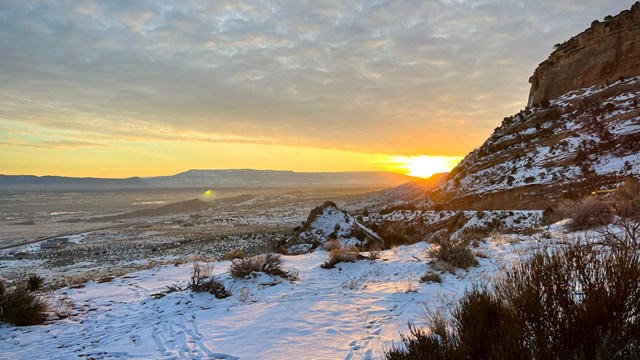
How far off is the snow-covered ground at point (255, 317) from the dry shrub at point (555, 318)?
194 cm

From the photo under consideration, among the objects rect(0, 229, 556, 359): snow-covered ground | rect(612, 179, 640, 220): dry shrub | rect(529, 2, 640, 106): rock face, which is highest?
rect(529, 2, 640, 106): rock face

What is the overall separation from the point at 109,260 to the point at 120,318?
22.1 m

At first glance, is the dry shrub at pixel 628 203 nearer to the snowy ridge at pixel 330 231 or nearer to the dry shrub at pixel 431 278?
the dry shrub at pixel 431 278

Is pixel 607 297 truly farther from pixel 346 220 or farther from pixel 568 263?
pixel 346 220

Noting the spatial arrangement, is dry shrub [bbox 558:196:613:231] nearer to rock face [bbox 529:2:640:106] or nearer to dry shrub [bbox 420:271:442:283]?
dry shrub [bbox 420:271:442:283]

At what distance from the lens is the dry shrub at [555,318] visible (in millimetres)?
2541

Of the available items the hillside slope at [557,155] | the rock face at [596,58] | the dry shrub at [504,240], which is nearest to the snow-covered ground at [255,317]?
the dry shrub at [504,240]

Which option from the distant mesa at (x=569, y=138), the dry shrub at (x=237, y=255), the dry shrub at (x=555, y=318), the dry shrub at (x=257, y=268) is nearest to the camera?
the dry shrub at (x=555, y=318)

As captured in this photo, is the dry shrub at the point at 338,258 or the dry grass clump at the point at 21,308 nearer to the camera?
the dry grass clump at the point at 21,308

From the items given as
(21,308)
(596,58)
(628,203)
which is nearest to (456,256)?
(628,203)

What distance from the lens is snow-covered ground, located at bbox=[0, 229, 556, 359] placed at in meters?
5.23

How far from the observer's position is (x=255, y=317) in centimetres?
662

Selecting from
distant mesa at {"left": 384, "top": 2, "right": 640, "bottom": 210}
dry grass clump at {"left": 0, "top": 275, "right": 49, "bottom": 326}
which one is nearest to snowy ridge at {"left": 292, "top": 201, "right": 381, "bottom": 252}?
distant mesa at {"left": 384, "top": 2, "right": 640, "bottom": 210}

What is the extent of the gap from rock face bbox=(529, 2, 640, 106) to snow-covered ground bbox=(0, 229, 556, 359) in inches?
1091
